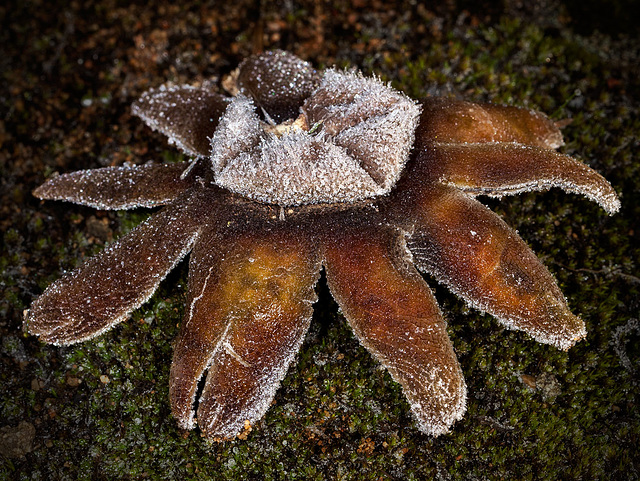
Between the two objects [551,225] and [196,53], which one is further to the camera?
[196,53]

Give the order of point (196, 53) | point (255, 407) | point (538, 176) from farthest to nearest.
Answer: point (196, 53), point (538, 176), point (255, 407)

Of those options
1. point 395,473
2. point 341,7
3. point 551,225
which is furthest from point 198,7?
point 395,473

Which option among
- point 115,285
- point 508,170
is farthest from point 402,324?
point 115,285

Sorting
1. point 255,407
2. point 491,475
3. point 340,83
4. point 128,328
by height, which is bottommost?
point 128,328

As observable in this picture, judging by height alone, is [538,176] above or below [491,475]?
above

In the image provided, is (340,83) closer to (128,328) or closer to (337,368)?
(337,368)

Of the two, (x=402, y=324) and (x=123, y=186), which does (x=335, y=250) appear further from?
(x=123, y=186)

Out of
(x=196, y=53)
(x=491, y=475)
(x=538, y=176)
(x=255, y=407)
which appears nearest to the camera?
(x=255, y=407)
